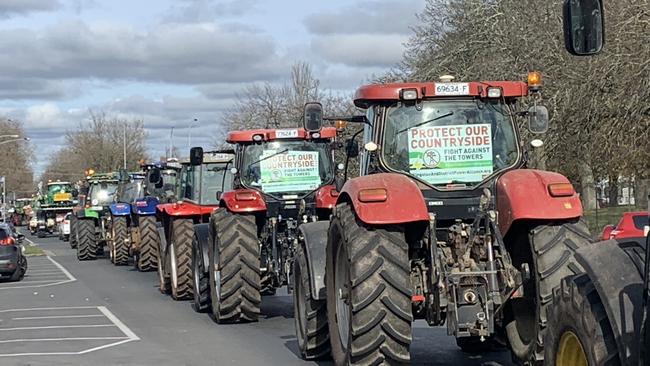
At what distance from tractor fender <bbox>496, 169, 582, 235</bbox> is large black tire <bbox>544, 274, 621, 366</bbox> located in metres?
2.14

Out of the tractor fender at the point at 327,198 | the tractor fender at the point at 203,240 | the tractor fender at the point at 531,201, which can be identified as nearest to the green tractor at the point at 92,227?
the tractor fender at the point at 203,240

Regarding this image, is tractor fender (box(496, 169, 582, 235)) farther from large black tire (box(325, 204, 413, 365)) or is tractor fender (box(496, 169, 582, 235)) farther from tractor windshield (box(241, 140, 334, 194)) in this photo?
tractor windshield (box(241, 140, 334, 194))

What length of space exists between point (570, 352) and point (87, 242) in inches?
1006

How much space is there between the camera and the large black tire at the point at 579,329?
5.02 metres

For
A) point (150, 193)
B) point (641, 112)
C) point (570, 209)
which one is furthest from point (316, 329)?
point (150, 193)

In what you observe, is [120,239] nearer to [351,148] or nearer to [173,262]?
[173,262]

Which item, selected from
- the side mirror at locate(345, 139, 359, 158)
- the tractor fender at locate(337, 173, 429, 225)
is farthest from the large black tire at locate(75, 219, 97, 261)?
the tractor fender at locate(337, 173, 429, 225)

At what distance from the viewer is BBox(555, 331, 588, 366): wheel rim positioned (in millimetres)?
5438

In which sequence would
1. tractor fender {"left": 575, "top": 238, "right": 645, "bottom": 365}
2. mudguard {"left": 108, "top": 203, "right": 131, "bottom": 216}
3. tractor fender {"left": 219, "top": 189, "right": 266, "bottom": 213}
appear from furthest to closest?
mudguard {"left": 108, "top": 203, "right": 131, "bottom": 216}
tractor fender {"left": 219, "top": 189, "right": 266, "bottom": 213}
tractor fender {"left": 575, "top": 238, "right": 645, "bottom": 365}

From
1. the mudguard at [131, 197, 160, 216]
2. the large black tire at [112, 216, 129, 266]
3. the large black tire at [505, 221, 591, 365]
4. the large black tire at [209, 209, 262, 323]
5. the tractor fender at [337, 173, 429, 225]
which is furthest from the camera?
the large black tire at [112, 216, 129, 266]

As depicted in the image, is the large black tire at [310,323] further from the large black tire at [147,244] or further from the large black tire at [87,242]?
the large black tire at [87,242]

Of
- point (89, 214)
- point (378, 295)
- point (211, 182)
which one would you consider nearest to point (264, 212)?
point (211, 182)

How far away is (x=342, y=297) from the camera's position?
8.62m

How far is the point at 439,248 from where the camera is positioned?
333 inches
